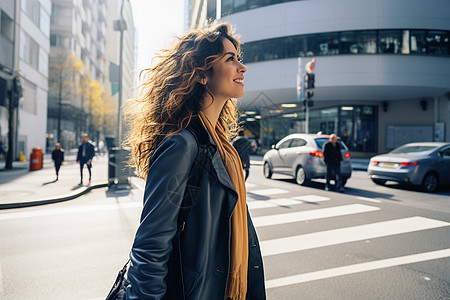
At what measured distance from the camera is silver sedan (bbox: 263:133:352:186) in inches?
412

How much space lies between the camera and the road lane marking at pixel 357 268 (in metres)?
3.52

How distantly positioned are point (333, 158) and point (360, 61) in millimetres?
16848

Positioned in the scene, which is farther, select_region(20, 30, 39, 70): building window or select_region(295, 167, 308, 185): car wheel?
select_region(20, 30, 39, 70): building window

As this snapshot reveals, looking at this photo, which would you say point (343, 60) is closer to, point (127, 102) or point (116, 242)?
point (116, 242)

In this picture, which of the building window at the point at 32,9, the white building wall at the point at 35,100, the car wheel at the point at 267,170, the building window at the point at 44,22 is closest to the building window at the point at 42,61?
the white building wall at the point at 35,100

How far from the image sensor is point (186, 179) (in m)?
1.24

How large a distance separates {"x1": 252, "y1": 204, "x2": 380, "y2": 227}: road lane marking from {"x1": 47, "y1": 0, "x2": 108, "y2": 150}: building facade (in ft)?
95.2

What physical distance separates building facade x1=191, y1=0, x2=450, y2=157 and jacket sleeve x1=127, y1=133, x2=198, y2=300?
76.7 ft

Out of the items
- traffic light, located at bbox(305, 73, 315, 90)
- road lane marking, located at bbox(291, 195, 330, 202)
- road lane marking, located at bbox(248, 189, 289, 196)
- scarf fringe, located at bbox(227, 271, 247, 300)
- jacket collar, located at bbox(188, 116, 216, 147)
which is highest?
traffic light, located at bbox(305, 73, 315, 90)

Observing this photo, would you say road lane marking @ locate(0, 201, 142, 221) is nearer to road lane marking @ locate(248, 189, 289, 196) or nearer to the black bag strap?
road lane marking @ locate(248, 189, 289, 196)

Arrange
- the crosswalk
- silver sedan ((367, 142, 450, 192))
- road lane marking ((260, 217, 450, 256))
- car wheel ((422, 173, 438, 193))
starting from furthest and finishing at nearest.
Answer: car wheel ((422, 173, 438, 193)), silver sedan ((367, 142, 450, 192)), road lane marking ((260, 217, 450, 256)), the crosswalk

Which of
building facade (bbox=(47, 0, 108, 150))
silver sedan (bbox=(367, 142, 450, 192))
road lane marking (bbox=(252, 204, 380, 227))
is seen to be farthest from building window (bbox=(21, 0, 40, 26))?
silver sedan (bbox=(367, 142, 450, 192))

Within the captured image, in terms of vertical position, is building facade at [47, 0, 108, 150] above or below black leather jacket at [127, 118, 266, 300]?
above

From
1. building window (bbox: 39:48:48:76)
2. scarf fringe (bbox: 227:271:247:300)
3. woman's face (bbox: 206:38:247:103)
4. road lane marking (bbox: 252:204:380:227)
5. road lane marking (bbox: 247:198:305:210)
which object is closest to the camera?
scarf fringe (bbox: 227:271:247:300)
